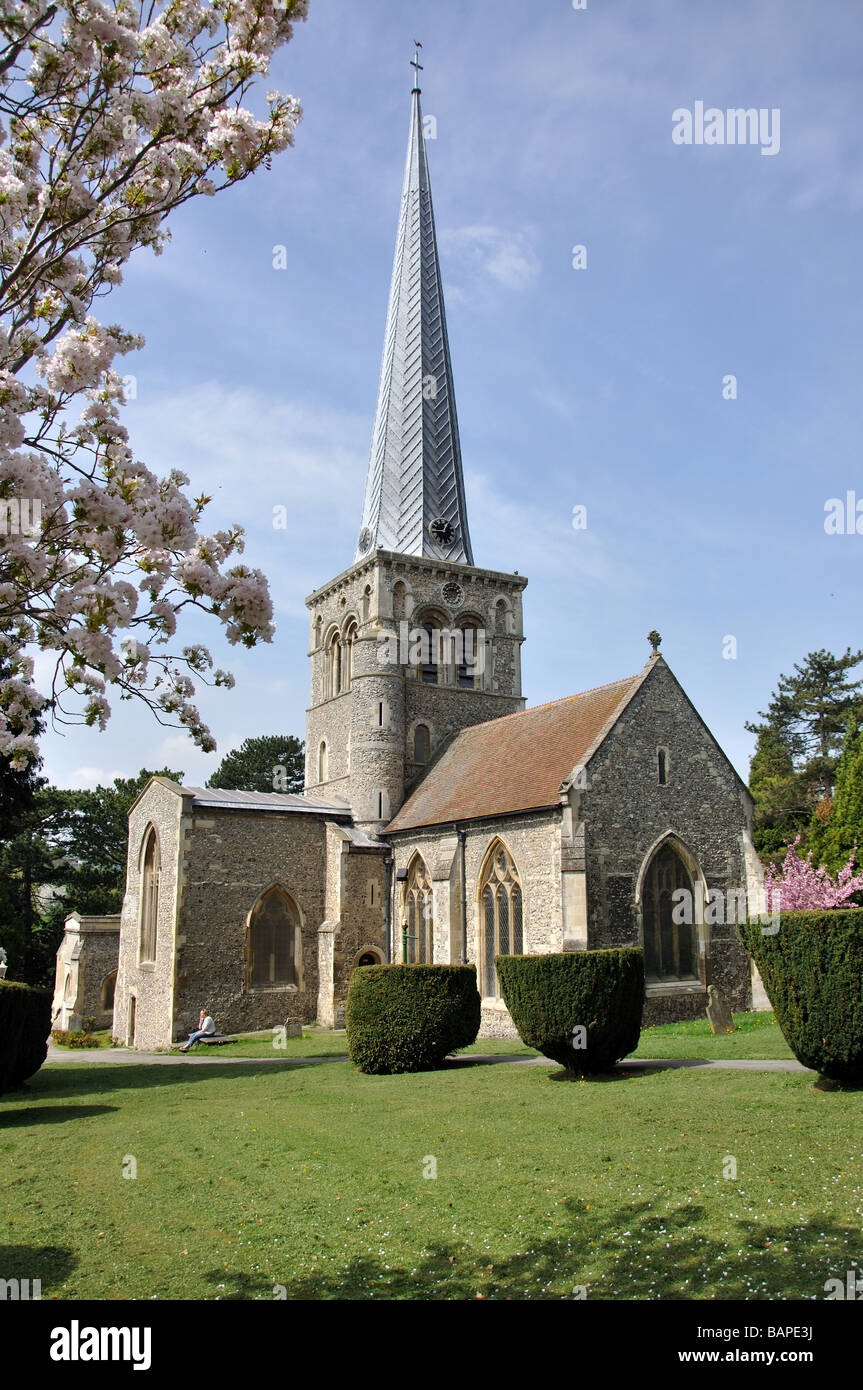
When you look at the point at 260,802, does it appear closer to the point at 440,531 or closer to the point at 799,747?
the point at 440,531

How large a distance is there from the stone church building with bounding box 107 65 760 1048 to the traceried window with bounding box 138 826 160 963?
0.11 m

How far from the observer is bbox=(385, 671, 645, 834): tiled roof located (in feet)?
72.2

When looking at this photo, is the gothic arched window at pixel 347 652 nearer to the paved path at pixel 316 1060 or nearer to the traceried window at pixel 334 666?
the traceried window at pixel 334 666

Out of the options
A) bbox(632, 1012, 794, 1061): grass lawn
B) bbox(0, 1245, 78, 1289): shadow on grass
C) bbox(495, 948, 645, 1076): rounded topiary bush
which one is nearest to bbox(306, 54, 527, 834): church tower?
bbox(632, 1012, 794, 1061): grass lawn

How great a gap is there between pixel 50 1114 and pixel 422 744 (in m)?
18.8

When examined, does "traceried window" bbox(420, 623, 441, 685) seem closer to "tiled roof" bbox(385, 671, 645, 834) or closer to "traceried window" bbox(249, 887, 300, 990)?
"tiled roof" bbox(385, 671, 645, 834)

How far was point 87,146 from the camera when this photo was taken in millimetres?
5750

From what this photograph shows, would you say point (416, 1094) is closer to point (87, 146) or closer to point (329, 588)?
point (87, 146)

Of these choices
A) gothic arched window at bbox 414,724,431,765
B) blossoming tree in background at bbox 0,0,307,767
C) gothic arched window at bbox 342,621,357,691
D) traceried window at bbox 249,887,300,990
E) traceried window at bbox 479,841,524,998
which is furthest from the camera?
gothic arched window at bbox 342,621,357,691

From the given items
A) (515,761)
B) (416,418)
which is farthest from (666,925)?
(416,418)

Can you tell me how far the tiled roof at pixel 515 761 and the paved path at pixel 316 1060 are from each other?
18.0 ft

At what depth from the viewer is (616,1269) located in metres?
6.41
